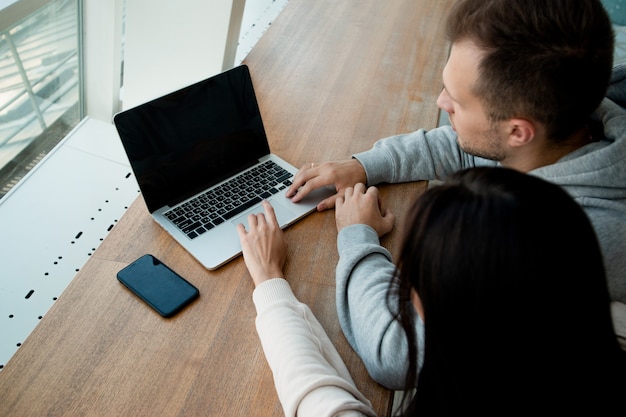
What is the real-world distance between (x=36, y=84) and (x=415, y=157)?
1275mm

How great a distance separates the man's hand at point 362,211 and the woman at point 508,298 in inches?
15.3

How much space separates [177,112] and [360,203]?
0.38 meters

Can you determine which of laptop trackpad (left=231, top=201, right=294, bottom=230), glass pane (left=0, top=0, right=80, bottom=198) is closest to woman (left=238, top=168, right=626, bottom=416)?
laptop trackpad (left=231, top=201, right=294, bottom=230)

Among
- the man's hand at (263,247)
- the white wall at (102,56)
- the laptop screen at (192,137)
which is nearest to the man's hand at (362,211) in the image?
the man's hand at (263,247)

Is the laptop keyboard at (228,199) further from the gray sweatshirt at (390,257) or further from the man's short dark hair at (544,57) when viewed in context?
the man's short dark hair at (544,57)

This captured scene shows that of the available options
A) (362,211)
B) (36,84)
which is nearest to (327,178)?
(362,211)

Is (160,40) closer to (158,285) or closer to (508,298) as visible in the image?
(158,285)

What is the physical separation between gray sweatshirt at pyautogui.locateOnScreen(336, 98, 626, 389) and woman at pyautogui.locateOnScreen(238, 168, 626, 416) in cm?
17

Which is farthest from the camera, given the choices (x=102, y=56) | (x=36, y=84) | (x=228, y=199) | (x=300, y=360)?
(x=102, y=56)

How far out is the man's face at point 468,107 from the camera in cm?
94

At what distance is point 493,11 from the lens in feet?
2.95

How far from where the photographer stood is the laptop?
38.6 inches

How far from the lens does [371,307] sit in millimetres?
831

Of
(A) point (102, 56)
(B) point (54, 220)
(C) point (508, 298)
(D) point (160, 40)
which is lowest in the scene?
(B) point (54, 220)
